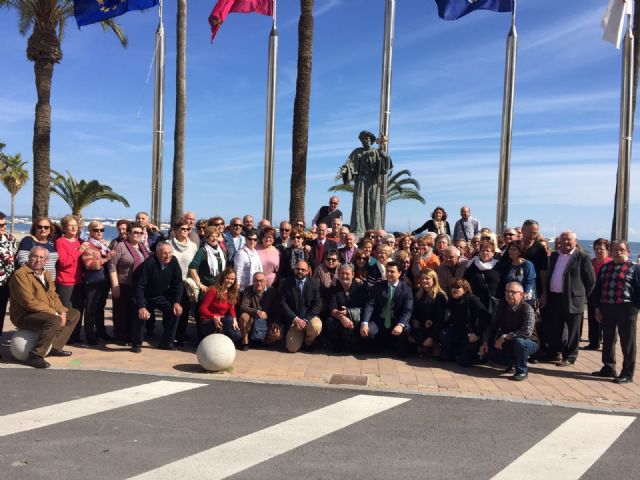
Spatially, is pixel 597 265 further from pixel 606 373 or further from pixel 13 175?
pixel 13 175

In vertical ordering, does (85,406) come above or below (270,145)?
below

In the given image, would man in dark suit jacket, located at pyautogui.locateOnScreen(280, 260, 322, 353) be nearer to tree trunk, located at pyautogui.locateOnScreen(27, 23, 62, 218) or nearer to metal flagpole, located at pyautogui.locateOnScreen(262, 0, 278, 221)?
metal flagpole, located at pyautogui.locateOnScreen(262, 0, 278, 221)

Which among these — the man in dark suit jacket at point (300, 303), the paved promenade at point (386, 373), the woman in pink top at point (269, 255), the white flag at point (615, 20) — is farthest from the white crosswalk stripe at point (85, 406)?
the white flag at point (615, 20)

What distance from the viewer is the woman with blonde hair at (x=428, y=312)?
8.10 m

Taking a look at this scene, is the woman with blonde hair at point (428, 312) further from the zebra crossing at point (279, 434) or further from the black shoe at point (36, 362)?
the black shoe at point (36, 362)

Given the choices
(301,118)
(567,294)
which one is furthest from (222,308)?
(301,118)

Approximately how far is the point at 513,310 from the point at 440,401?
206 centimetres

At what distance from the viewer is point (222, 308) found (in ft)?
27.4

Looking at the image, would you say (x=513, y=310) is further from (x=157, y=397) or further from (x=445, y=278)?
(x=157, y=397)

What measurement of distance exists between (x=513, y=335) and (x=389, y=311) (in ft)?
5.67

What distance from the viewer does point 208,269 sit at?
8.70m

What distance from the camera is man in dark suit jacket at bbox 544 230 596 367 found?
7812 mm

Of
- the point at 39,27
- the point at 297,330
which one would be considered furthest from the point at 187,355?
the point at 39,27

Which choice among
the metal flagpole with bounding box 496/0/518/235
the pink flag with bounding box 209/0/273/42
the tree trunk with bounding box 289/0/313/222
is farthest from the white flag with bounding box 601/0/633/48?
the pink flag with bounding box 209/0/273/42
